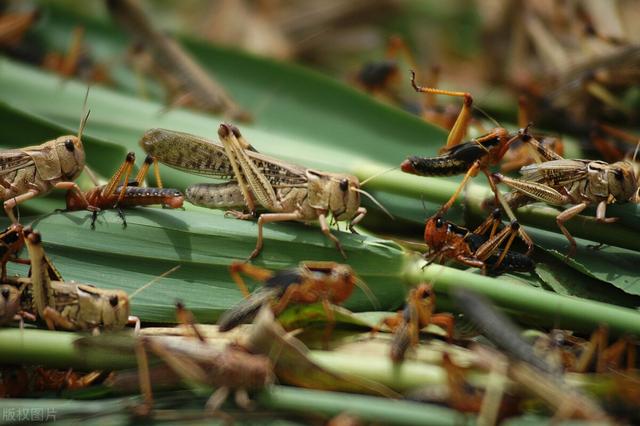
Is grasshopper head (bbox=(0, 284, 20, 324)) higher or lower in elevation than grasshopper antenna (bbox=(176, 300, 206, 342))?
lower

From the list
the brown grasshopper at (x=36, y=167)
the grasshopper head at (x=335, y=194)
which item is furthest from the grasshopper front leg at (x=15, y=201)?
the grasshopper head at (x=335, y=194)

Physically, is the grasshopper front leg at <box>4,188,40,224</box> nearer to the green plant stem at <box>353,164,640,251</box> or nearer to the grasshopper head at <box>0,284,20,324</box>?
the grasshopper head at <box>0,284,20,324</box>

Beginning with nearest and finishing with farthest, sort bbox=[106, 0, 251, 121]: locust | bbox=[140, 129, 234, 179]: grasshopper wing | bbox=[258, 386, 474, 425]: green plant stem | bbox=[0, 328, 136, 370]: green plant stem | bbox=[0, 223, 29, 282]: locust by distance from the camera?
bbox=[258, 386, 474, 425]: green plant stem, bbox=[0, 328, 136, 370]: green plant stem, bbox=[0, 223, 29, 282]: locust, bbox=[140, 129, 234, 179]: grasshopper wing, bbox=[106, 0, 251, 121]: locust

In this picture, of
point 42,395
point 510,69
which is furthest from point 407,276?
point 510,69

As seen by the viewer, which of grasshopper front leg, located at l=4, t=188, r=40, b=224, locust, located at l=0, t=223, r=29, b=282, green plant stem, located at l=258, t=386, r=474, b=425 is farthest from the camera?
grasshopper front leg, located at l=4, t=188, r=40, b=224

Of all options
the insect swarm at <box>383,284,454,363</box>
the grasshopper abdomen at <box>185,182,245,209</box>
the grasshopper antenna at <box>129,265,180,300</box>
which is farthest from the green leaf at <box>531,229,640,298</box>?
the grasshopper antenna at <box>129,265,180,300</box>

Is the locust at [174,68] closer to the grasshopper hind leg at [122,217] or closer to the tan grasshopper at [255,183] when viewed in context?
the tan grasshopper at [255,183]
